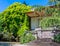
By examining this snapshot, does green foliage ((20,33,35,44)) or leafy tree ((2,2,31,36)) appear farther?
leafy tree ((2,2,31,36))

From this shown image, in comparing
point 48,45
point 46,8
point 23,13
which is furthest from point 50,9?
point 23,13

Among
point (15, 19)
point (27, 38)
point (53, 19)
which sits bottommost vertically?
point (27, 38)

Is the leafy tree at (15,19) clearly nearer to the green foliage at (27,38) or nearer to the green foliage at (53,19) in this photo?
the green foliage at (27,38)

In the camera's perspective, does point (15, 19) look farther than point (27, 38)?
Yes

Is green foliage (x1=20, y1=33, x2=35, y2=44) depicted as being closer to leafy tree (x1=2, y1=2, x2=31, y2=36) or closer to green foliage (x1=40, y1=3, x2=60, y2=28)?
green foliage (x1=40, y1=3, x2=60, y2=28)

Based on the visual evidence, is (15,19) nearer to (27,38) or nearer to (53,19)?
(27,38)

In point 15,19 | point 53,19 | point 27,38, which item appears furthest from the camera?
point 15,19

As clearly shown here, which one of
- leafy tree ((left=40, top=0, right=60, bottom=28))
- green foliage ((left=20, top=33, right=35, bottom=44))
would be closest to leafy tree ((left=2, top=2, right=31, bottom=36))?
green foliage ((left=20, top=33, right=35, bottom=44))

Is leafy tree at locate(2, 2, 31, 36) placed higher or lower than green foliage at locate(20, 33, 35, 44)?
higher

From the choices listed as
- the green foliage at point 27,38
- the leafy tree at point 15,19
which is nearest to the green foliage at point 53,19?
the green foliage at point 27,38

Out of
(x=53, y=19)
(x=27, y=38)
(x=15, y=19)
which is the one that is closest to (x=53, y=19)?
(x=53, y=19)

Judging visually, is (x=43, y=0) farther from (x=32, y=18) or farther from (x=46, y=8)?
(x=32, y=18)

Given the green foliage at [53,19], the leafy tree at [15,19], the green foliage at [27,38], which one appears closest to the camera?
the green foliage at [53,19]

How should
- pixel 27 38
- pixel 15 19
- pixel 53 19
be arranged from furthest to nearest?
pixel 15 19, pixel 27 38, pixel 53 19
